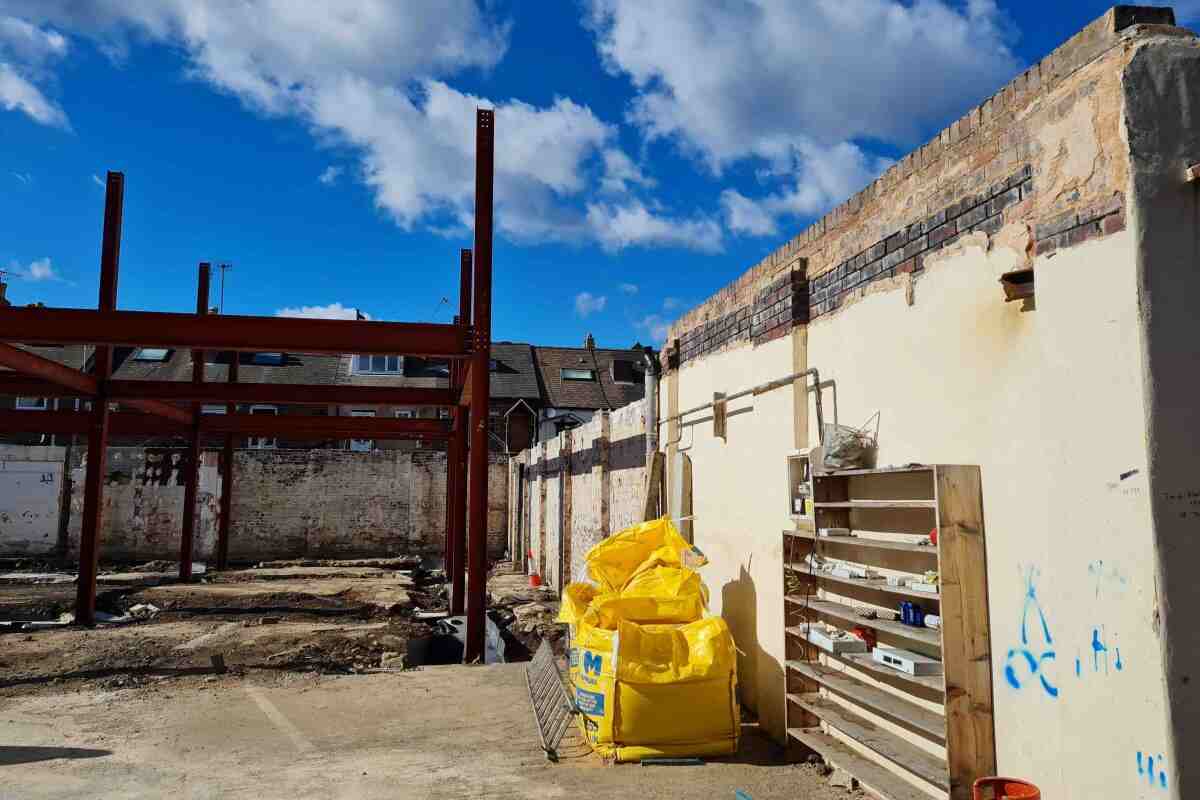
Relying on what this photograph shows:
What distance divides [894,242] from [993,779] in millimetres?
2955

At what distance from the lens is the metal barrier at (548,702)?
227 inches

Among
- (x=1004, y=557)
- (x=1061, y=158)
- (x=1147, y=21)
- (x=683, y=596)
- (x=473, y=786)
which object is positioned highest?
(x=1147, y=21)

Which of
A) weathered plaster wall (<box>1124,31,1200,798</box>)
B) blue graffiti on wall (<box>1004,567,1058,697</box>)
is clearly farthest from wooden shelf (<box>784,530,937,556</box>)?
weathered plaster wall (<box>1124,31,1200,798</box>)

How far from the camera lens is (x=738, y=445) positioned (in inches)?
271

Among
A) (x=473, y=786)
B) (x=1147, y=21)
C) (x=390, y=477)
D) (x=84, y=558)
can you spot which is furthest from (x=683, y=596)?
(x=390, y=477)

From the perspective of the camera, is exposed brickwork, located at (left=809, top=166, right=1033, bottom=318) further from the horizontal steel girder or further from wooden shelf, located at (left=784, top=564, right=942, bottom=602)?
the horizontal steel girder

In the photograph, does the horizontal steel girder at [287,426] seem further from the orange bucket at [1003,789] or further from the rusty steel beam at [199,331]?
the orange bucket at [1003,789]

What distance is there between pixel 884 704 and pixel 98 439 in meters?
11.8

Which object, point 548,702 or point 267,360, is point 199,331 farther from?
point 267,360

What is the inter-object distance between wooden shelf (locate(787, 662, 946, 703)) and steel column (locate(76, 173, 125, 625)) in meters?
11.2

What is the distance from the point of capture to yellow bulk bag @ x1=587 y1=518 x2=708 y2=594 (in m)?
6.53

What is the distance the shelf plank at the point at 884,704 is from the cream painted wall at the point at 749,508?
0.69 metres

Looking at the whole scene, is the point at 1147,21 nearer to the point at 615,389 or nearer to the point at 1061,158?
the point at 1061,158

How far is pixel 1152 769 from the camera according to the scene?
9.45 feet
